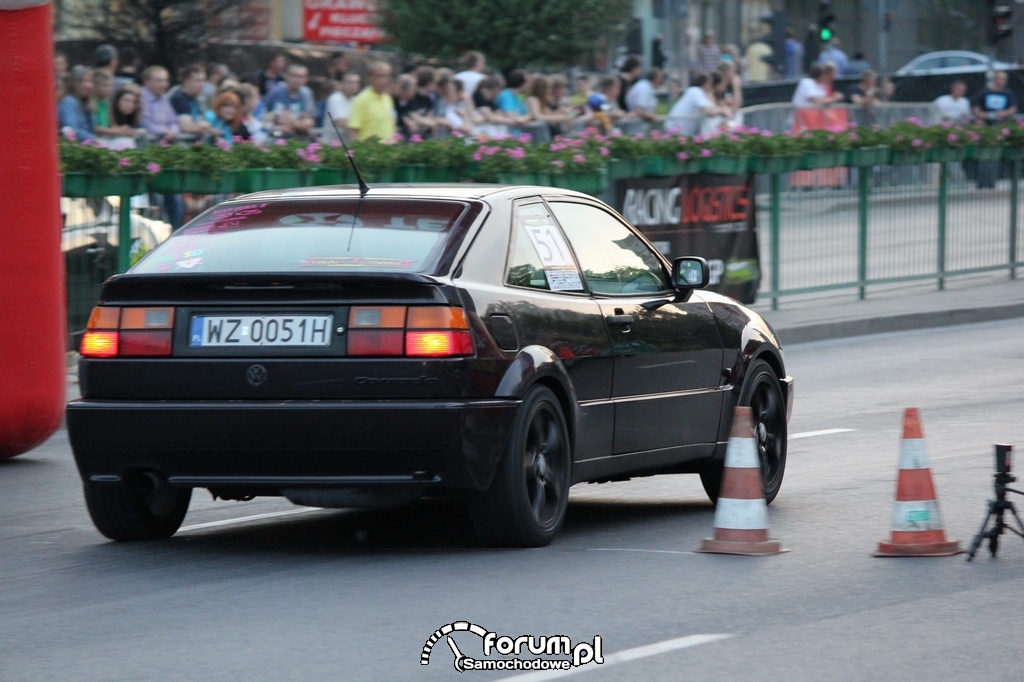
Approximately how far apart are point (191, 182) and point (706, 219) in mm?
5567

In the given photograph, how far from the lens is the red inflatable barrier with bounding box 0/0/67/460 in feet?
35.1

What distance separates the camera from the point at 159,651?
19.9 feet

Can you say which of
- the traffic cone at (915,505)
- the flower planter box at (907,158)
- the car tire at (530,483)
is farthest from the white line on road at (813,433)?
the flower planter box at (907,158)

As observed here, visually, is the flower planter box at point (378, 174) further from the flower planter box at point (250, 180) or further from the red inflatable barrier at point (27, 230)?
the red inflatable barrier at point (27, 230)

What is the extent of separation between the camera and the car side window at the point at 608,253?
852cm

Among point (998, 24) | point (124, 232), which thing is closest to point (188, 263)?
point (124, 232)

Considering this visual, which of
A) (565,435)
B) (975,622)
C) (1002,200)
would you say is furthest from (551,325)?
(1002,200)

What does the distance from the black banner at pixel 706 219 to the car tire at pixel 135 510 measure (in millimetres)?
9817

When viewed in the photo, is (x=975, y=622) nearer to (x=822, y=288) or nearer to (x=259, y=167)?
(x=259, y=167)

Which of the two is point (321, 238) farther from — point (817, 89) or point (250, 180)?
point (817, 89)

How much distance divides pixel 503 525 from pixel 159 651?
1876 millimetres

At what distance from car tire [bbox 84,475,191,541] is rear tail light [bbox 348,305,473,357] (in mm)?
1128

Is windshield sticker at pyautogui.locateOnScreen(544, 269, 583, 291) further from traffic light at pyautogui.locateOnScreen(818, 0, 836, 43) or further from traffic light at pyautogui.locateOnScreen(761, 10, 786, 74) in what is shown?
traffic light at pyautogui.locateOnScreen(761, 10, 786, 74)

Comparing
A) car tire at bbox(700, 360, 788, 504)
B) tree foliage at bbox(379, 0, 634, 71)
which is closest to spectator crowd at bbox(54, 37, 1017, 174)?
car tire at bbox(700, 360, 788, 504)
